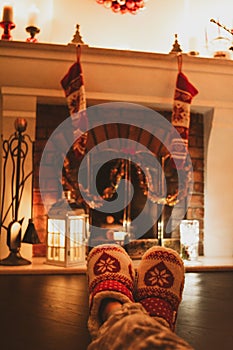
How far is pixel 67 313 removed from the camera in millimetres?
1664

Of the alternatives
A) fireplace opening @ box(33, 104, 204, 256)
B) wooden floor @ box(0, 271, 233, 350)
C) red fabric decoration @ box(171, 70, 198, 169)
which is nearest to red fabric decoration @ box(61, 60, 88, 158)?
fireplace opening @ box(33, 104, 204, 256)

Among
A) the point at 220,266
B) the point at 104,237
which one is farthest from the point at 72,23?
the point at 220,266

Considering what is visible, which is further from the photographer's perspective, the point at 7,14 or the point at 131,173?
the point at 131,173

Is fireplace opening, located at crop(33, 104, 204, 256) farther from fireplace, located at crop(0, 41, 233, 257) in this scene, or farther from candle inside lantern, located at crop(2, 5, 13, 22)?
candle inside lantern, located at crop(2, 5, 13, 22)

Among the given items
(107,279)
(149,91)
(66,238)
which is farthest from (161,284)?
(149,91)

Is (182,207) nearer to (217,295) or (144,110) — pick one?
(144,110)

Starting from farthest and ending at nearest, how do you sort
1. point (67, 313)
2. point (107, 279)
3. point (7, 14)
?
point (7, 14) < point (67, 313) < point (107, 279)

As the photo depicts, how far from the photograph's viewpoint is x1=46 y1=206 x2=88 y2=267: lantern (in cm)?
258

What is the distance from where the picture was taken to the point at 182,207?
3092mm

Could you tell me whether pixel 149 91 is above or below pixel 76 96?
above

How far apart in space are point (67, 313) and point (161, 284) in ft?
1.44

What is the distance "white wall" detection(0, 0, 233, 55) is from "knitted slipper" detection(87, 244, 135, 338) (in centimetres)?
183

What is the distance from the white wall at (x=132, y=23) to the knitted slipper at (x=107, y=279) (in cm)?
183

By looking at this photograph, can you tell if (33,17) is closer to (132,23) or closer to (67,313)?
(132,23)
